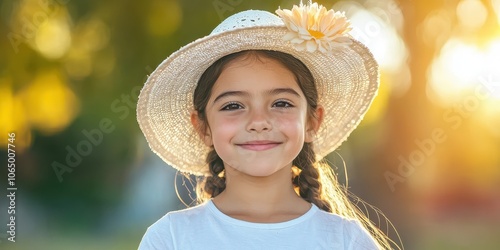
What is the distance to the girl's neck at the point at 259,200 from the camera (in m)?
2.54

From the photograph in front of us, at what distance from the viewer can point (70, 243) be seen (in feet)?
23.9

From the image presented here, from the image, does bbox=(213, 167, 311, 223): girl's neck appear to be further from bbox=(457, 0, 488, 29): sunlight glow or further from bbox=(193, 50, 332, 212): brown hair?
bbox=(457, 0, 488, 29): sunlight glow

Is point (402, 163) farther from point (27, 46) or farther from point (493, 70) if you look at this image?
point (27, 46)

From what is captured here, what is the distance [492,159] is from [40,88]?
15.2ft

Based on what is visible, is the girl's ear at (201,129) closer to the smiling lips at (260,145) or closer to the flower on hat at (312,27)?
the smiling lips at (260,145)

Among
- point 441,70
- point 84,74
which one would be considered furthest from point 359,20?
point 84,74

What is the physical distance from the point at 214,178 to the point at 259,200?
0.31 m

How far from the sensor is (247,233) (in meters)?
2.44

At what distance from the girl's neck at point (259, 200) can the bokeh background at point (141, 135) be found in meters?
3.90

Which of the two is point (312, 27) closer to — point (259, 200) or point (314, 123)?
point (314, 123)

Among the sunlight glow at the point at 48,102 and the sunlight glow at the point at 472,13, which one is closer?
the sunlight glow at the point at 472,13

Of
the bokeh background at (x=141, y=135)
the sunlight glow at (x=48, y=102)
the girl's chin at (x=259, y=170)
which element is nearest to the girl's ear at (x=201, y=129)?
the girl's chin at (x=259, y=170)

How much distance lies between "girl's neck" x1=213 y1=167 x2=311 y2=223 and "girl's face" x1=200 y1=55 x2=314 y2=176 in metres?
0.06

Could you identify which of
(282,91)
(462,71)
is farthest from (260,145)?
(462,71)
